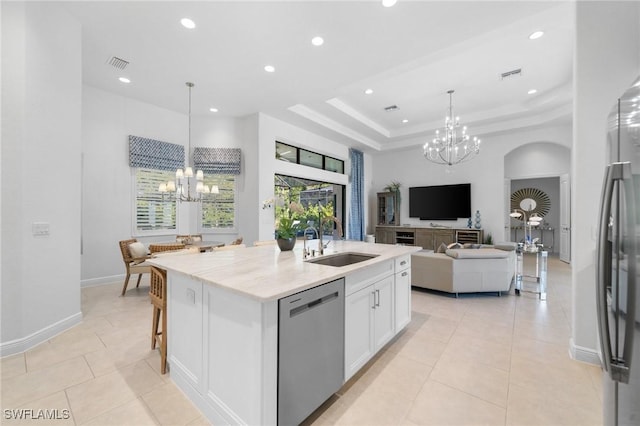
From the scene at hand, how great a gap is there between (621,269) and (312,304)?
1408mm

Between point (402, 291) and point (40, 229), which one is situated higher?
point (40, 229)

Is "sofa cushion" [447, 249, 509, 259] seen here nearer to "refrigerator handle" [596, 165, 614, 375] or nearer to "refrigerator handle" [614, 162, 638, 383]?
"refrigerator handle" [596, 165, 614, 375]

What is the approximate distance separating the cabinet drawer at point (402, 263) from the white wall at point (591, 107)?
54.7 inches

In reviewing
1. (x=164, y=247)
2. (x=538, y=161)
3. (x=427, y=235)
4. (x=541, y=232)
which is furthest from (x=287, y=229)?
(x=541, y=232)

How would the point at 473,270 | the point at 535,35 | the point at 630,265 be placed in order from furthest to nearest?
1. the point at 473,270
2. the point at 535,35
3. the point at 630,265

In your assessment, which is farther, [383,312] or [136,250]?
[136,250]

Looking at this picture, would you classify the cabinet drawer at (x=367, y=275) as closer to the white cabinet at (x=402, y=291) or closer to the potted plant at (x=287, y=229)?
the white cabinet at (x=402, y=291)

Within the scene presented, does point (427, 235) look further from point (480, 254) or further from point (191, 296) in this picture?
point (191, 296)

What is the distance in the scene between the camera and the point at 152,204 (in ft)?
16.7

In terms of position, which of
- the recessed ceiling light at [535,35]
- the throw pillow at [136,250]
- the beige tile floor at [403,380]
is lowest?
the beige tile floor at [403,380]

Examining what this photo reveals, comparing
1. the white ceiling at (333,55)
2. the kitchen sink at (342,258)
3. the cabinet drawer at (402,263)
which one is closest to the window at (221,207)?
the white ceiling at (333,55)

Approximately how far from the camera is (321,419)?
1.63 meters

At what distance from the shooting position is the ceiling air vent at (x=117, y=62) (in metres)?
3.56

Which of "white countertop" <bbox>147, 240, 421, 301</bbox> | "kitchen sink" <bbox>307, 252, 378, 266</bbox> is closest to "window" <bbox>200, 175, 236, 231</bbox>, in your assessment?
"white countertop" <bbox>147, 240, 421, 301</bbox>
